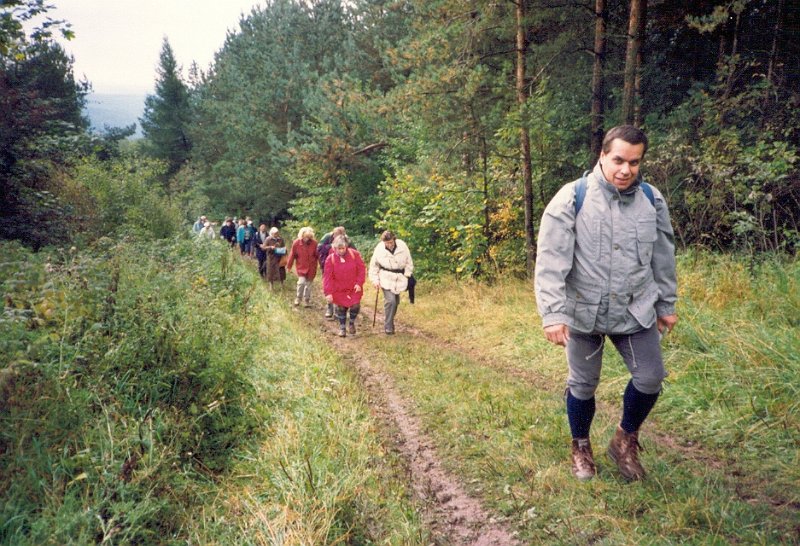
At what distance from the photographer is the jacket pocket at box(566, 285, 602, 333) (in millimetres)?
2986

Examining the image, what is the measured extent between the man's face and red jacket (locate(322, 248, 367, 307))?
634 cm

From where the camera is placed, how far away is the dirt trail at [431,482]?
9.70 ft

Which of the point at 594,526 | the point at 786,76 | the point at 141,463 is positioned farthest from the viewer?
the point at 786,76

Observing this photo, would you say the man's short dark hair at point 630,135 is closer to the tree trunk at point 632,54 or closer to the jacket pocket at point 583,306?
the jacket pocket at point 583,306

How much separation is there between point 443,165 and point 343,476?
8.32 meters

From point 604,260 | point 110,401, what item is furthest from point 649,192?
point 110,401

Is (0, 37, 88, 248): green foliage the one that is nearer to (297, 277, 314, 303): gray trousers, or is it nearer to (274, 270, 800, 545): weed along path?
(297, 277, 314, 303): gray trousers

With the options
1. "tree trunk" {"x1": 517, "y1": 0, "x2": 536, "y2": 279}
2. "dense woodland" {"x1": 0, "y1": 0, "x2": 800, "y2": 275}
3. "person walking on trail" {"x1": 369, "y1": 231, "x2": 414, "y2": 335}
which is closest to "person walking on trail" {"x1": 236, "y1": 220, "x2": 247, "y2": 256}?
"dense woodland" {"x1": 0, "y1": 0, "x2": 800, "y2": 275}

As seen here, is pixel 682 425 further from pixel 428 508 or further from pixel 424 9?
pixel 424 9

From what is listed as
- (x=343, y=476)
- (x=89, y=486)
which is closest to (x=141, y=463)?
(x=89, y=486)

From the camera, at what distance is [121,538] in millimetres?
2709

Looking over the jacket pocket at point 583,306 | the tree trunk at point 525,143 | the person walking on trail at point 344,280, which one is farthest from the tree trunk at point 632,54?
the jacket pocket at point 583,306

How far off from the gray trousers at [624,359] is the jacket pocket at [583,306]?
4.8 inches

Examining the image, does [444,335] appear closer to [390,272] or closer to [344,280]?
[390,272]
